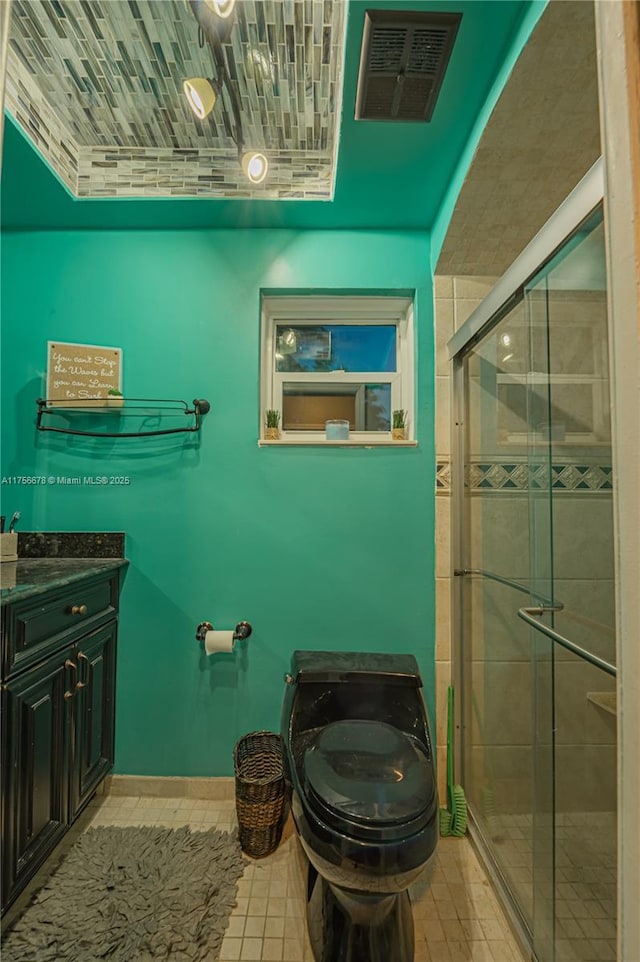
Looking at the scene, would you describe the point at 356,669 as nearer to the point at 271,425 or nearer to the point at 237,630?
the point at 237,630

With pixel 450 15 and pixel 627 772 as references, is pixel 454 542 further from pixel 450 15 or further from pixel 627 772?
pixel 450 15

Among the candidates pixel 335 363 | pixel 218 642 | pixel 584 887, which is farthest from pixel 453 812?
pixel 335 363

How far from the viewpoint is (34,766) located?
1203 millimetres

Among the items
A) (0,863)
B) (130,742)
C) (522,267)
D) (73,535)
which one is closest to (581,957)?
(0,863)

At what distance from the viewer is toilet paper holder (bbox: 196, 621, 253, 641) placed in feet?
5.41

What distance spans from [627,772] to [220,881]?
140cm

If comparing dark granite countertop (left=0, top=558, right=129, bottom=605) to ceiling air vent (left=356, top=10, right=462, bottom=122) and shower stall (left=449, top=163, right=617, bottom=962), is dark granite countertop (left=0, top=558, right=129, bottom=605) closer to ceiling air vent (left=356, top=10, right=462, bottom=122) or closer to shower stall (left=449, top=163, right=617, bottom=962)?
shower stall (left=449, top=163, right=617, bottom=962)

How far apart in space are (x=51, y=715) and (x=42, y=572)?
44 cm

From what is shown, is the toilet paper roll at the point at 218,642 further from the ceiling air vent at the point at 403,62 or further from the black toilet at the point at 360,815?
the ceiling air vent at the point at 403,62

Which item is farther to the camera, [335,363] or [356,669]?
[335,363]

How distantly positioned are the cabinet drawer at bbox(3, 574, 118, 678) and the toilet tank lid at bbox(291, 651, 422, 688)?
748 millimetres

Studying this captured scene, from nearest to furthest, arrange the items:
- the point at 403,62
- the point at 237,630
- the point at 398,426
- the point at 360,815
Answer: the point at 360,815, the point at 403,62, the point at 237,630, the point at 398,426

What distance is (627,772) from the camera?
43cm

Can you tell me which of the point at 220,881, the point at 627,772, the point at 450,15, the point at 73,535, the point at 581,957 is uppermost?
the point at 450,15
